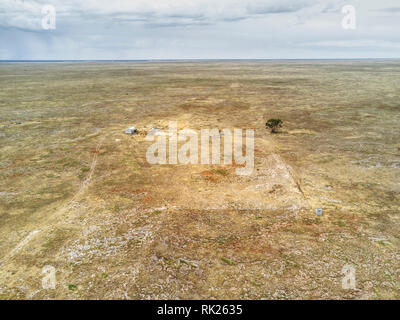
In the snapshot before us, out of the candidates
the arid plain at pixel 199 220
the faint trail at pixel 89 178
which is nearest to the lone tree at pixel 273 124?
the arid plain at pixel 199 220

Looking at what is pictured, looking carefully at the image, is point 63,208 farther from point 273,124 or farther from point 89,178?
point 273,124

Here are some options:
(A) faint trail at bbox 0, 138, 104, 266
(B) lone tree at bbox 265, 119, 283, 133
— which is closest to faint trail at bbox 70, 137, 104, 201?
(A) faint trail at bbox 0, 138, 104, 266

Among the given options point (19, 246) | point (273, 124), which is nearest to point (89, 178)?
point (19, 246)

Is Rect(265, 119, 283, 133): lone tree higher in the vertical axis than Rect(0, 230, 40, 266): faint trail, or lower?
higher

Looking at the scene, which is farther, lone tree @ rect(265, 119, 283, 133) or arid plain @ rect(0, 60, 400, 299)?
lone tree @ rect(265, 119, 283, 133)

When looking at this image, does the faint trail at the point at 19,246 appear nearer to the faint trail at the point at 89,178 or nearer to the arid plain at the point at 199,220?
the arid plain at the point at 199,220

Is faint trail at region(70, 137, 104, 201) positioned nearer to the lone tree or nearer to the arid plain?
the arid plain

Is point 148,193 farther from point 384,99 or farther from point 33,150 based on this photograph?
point 384,99

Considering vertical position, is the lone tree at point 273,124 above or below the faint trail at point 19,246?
above

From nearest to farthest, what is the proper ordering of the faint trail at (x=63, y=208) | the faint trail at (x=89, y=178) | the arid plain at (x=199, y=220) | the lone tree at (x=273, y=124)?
the arid plain at (x=199, y=220), the faint trail at (x=63, y=208), the faint trail at (x=89, y=178), the lone tree at (x=273, y=124)

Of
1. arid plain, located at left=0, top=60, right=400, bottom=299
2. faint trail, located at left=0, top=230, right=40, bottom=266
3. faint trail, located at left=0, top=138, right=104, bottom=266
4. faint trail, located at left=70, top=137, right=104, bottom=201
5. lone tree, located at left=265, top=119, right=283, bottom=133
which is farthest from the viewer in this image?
lone tree, located at left=265, top=119, right=283, bottom=133
